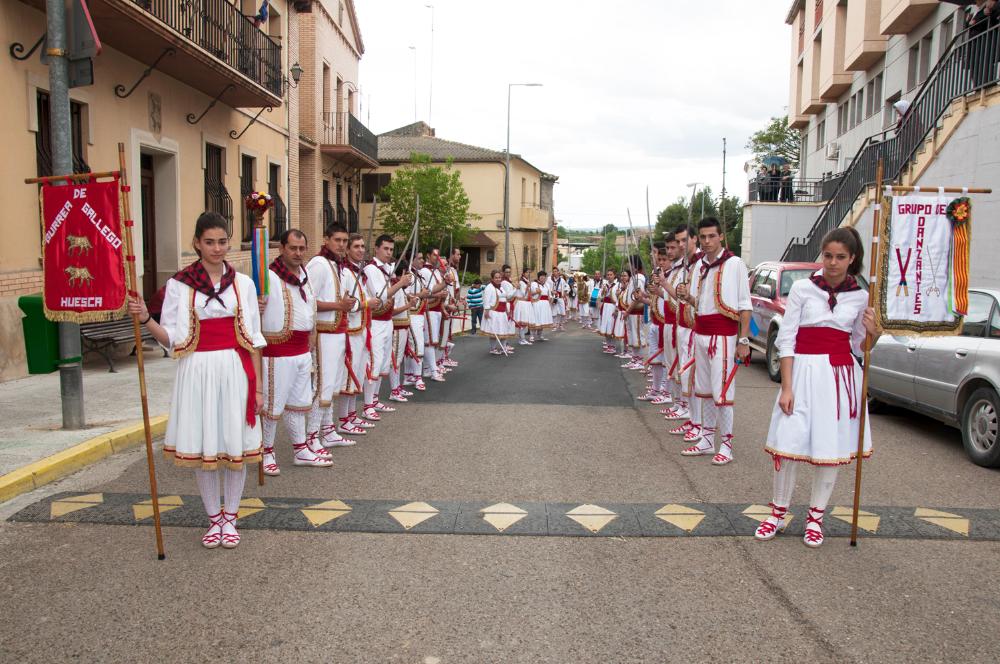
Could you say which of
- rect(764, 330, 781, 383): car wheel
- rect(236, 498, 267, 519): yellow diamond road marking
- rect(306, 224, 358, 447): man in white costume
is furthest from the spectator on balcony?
rect(236, 498, 267, 519): yellow diamond road marking

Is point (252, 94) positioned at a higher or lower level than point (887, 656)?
higher

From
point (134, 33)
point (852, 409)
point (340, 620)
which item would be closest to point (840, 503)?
point (852, 409)

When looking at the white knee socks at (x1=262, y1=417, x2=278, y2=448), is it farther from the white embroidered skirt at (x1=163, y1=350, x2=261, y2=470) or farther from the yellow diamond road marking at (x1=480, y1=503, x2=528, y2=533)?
the yellow diamond road marking at (x1=480, y1=503, x2=528, y2=533)

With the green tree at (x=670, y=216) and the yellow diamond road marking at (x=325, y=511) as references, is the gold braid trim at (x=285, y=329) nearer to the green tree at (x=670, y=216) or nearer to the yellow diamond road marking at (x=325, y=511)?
the yellow diamond road marking at (x=325, y=511)

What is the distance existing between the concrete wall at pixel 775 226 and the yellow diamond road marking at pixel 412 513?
906 inches

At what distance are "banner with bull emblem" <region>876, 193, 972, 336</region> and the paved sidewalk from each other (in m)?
6.27

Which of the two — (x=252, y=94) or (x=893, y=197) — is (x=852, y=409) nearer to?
(x=893, y=197)

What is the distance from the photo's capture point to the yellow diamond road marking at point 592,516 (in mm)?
5396

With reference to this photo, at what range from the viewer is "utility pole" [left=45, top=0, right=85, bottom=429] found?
7590 millimetres

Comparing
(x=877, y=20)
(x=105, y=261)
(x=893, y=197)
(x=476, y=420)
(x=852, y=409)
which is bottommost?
(x=476, y=420)

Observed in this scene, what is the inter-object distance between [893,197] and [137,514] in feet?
17.2

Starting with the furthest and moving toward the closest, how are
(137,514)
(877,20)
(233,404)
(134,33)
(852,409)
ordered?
(877,20), (134,33), (137,514), (852,409), (233,404)

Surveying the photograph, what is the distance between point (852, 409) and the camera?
5.18 m

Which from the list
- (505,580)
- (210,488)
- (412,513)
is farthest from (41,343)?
(505,580)
